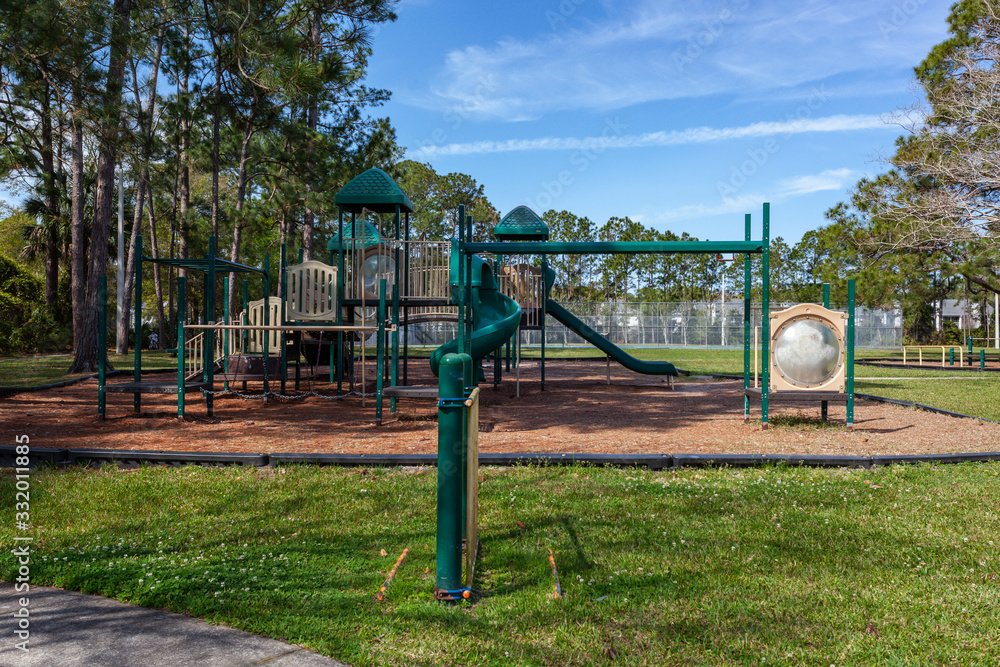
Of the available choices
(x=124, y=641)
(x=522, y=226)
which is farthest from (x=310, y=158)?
(x=124, y=641)

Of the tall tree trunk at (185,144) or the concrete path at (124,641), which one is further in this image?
the tall tree trunk at (185,144)

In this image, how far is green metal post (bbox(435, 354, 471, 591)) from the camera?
3467mm

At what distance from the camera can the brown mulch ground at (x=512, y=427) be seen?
7.90 metres

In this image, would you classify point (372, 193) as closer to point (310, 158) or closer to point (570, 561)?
point (570, 561)

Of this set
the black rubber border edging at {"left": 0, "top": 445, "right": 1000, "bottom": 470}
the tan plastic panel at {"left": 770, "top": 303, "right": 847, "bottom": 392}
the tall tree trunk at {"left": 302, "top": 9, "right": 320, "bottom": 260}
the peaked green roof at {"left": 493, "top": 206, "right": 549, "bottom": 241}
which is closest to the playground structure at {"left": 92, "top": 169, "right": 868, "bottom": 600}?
the tan plastic panel at {"left": 770, "top": 303, "right": 847, "bottom": 392}

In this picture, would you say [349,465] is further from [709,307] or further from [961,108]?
[709,307]

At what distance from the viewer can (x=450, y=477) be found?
3477 millimetres

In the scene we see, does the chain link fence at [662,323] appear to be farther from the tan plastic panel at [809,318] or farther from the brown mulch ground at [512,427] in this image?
the tan plastic panel at [809,318]

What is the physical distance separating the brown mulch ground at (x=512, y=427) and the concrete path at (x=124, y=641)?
4105 mm

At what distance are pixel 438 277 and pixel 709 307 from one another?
4208 centimetres

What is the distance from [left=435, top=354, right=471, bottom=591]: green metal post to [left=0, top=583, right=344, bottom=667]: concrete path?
762 millimetres

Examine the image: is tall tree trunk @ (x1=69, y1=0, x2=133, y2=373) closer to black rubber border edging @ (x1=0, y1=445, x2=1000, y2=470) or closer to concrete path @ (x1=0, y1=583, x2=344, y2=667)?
black rubber border edging @ (x1=0, y1=445, x2=1000, y2=470)

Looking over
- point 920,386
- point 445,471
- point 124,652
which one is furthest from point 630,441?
point 920,386

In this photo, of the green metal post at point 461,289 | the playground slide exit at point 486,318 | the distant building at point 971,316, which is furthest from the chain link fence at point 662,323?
the green metal post at point 461,289
